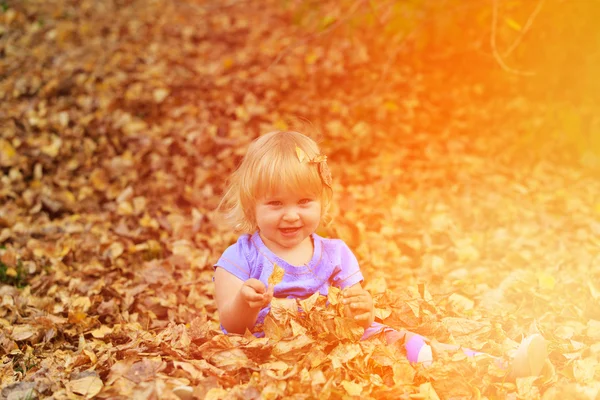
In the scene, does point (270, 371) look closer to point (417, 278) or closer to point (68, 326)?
point (68, 326)

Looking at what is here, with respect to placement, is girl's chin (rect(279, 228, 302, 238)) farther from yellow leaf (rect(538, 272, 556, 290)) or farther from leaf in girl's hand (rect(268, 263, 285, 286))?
yellow leaf (rect(538, 272, 556, 290))

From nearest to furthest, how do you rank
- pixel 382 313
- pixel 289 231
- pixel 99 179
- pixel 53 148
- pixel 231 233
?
pixel 289 231, pixel 382 313, pixel 231 233, pixel 99 179, pixel 53 148

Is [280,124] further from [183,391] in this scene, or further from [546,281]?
[183,391]

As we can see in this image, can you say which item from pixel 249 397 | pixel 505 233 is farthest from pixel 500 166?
pixel 249 397

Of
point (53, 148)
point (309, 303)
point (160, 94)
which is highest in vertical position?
point (160, 94)

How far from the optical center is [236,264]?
104 inches

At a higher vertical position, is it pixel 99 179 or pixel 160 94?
pixel 160 94

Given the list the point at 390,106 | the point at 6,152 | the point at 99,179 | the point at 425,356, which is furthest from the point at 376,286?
the point at 6,152

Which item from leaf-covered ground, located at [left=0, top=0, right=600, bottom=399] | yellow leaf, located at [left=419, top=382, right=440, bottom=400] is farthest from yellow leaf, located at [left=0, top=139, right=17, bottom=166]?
yellow leaf, located at [left=419, top=382, right=440, bottom=400]

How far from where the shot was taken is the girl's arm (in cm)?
238

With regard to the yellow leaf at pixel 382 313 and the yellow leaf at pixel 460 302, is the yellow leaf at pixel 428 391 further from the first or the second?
the yellow leaf at pixel 460 302

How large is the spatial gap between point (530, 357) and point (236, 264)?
1172 mm

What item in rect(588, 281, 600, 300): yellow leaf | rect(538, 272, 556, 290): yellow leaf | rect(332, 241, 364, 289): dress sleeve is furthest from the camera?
rect(538, 272, 556, 290): yellow leaf

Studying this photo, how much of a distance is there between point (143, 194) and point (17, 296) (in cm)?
149
